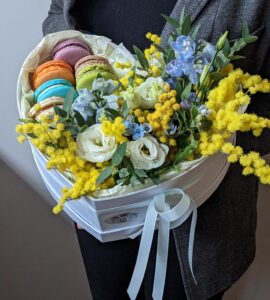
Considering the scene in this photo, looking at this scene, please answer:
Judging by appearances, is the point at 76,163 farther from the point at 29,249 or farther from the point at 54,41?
the point at 29,249

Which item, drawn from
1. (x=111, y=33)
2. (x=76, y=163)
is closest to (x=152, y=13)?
(x=111, y=33)

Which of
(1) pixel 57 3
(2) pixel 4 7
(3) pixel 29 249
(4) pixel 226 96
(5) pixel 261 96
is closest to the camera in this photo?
(4) pixel 226 96

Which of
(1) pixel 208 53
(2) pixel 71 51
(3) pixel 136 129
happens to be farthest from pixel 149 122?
(2) pixel 71 51

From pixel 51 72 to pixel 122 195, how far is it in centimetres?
24

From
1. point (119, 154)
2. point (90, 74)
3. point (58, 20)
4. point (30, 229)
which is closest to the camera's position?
point (119, 154)

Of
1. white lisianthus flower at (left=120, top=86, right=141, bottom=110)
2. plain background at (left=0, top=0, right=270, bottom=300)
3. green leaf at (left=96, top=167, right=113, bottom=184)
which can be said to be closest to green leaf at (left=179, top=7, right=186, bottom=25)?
white lisianthus flower at (left=120, top=86, right=141, bottom=110)

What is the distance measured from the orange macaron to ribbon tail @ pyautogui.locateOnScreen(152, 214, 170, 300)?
0.88ft

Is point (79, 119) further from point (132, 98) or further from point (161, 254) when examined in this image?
point (161, 254)

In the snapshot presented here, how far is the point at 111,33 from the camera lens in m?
0.86

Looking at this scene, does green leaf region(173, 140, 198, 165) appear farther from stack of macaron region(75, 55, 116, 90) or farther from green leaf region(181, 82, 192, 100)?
stack of macaron region(75, 55, 116, 90)

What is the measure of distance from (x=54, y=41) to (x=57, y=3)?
0.18 metres

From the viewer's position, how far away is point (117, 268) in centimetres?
91

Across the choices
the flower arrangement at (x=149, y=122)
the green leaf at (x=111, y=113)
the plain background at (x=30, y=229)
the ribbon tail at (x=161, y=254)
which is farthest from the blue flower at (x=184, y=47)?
the plain background at (x=30, y=229)

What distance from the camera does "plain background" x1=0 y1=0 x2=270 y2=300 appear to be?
111 cm
